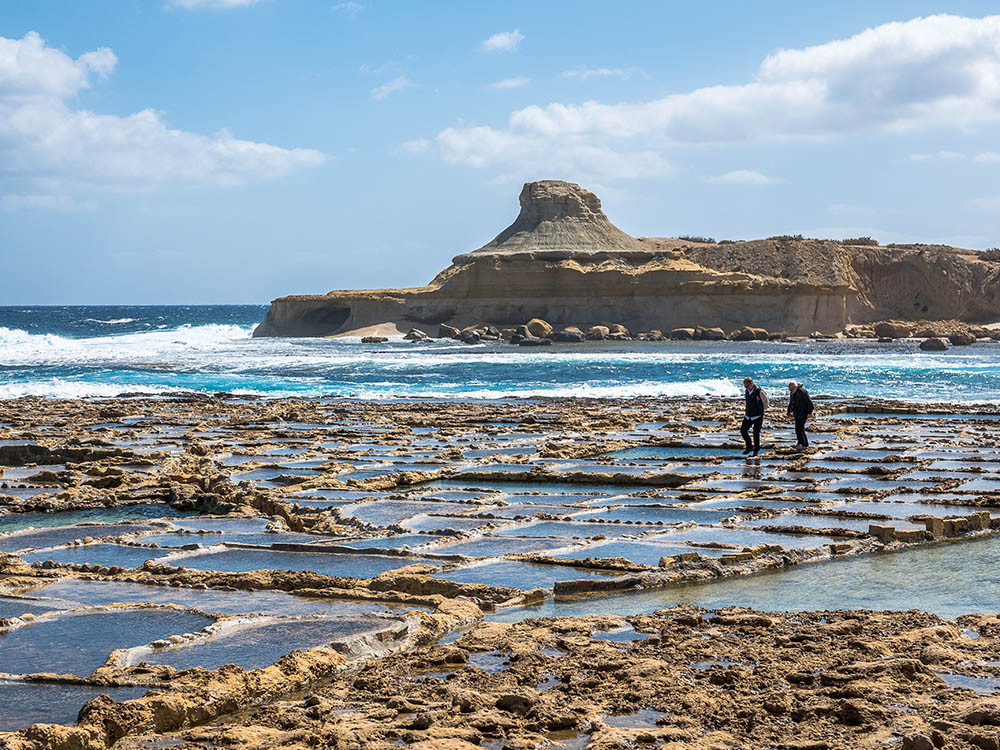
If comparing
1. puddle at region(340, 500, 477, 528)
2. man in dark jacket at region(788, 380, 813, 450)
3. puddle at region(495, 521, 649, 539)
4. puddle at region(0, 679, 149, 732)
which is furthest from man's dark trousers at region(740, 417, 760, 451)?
puddle at region(0, 679, 149, 732)

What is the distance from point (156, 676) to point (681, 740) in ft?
10.4

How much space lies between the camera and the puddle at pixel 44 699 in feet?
19.6

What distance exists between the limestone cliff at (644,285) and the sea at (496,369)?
23.9 ft

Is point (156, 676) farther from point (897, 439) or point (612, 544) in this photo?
point (897, 439)

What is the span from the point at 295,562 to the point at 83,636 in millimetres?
2649

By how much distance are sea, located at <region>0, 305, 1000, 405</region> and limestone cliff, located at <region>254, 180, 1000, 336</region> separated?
7.28m

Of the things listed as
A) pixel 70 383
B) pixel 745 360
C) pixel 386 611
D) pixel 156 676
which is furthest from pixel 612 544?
pixel 745 360

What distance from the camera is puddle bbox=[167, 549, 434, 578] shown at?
385 inches

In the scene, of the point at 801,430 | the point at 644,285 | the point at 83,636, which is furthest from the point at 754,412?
the point at 644,285

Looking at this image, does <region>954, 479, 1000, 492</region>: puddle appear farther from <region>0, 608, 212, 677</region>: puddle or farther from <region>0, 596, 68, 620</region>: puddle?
<region>0, 596, 68, 620</region>: puddle

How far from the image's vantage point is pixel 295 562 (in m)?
10.1

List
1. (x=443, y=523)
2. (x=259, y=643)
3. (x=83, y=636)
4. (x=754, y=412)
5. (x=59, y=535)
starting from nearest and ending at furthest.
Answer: (x=259, y=643) → (x=83, y=636) → (x=59, y=535) → (x=443, y=523) → (x=754, y=412)

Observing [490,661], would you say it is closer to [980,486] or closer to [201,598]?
[201,598]

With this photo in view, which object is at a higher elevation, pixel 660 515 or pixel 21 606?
pixel 660 515
